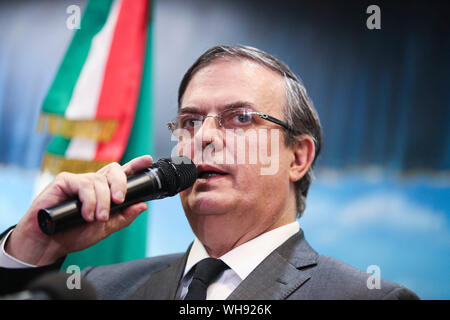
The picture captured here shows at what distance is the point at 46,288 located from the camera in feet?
2.28

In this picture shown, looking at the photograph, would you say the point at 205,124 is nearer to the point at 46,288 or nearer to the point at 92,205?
the point at 92,205

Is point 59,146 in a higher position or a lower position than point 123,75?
lower

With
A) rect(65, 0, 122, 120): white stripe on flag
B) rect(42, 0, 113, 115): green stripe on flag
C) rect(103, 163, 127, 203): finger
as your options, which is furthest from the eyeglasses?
rect(42, 0, 113, 115): green stripe on flag

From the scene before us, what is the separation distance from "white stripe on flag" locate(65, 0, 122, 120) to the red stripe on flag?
0.10ft

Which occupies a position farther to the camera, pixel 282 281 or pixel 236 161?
pixel 236 161

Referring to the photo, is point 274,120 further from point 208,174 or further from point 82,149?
point 82,149

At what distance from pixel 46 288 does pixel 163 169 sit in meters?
0.52

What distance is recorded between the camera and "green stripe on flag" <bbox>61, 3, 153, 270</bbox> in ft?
7.34

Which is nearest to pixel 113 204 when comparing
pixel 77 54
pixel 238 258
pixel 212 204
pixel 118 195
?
pixel 118 195

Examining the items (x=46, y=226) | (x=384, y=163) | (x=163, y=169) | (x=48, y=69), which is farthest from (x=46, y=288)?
(x=48, y=69)

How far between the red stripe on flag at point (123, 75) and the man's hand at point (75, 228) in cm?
96

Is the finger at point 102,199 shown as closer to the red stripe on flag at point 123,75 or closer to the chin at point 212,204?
the chin at point 212,204

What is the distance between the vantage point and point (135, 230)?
227 cm

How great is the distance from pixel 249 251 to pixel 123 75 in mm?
1337
